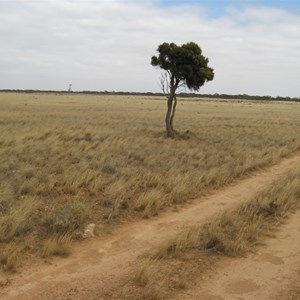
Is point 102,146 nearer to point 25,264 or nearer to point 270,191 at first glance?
point 270,191

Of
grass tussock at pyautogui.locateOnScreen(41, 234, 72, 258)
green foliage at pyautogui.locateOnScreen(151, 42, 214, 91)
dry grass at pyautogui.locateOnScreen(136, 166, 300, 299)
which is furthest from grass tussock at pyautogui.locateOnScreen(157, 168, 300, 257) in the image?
green foliage at pyautogui.locateOnScreen(151, 42, 214, 91)

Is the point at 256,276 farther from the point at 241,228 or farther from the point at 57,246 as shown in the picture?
the point at 57,246

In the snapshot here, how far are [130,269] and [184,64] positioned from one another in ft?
56.2

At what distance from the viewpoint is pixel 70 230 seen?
6992 millimetres

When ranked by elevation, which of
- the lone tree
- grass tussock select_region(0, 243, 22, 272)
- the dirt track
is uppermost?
the lone tree

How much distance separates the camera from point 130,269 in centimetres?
568

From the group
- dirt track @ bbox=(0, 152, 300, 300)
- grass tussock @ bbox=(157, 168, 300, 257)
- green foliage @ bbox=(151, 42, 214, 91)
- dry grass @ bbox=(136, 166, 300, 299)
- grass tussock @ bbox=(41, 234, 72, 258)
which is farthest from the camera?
green foliage @ bbox=(151, 42, 214, 91)

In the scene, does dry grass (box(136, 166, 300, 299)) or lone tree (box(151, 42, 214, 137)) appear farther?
lone tree (box(151, 42, 214, 137))

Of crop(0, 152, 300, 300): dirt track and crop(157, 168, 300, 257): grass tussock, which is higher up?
crop(157, 168, 300, 257): grass tussock

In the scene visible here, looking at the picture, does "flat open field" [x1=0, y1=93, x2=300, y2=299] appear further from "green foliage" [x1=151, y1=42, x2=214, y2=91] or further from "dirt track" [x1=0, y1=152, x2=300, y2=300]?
"green foliage" [x1=151, y1=42, x2=214, y2=91]

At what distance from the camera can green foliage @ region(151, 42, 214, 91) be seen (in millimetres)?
21391

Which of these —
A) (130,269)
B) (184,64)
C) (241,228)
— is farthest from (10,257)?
(184,64)

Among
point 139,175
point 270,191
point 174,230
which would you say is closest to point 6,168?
point 139,175

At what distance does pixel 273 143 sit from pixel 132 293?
17.3 m
